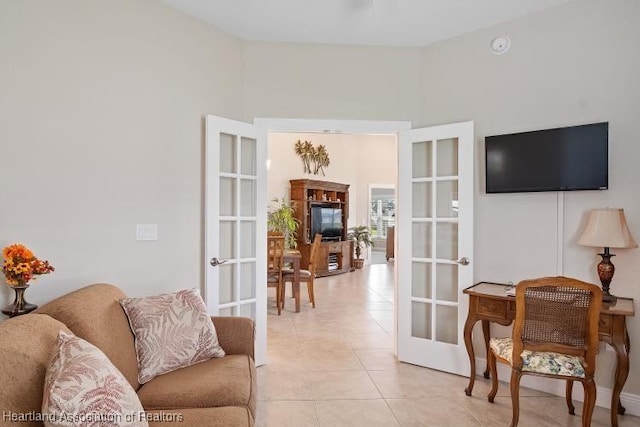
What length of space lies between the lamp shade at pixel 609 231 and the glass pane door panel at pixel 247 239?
8.52 feet

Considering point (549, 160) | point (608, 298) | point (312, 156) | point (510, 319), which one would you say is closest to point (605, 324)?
point (608, 298)

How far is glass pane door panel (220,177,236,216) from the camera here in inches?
136

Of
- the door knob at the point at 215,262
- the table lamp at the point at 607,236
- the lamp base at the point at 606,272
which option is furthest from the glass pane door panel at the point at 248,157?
the lamp base at the point at 606,272

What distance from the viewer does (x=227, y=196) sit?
3.49m

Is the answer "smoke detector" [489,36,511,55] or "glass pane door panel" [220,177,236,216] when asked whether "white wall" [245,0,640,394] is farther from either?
"glass pane door panel" [220,177,236,216]

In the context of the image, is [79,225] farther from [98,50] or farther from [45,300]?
[98,50]

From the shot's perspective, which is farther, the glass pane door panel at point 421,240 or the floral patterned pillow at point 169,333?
the glass pane door panel at point 421,240

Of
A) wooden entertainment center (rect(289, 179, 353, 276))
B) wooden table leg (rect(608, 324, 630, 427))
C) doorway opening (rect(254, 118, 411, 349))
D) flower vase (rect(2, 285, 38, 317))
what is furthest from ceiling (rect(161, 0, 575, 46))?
wooden entertainment center (rect(289, 179, 353, 276))

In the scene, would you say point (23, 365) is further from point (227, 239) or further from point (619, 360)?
point (619, 360)

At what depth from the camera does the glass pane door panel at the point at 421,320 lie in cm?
367

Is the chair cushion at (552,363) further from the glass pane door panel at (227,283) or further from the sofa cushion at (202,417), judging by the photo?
the glass pane door panel at (227,283)

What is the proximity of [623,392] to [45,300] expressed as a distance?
390cm

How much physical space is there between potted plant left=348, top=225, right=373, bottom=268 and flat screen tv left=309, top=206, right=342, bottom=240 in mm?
786

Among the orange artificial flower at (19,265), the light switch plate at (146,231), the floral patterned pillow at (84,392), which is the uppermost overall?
the light switch plate at (146,231)
